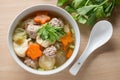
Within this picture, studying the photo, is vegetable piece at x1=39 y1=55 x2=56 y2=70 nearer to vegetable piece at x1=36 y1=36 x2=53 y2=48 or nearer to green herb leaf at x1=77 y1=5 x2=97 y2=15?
vegetable piece at x1=36 y1=36 x2=53 y2=48

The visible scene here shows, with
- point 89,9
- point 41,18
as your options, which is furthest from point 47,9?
point 89,9

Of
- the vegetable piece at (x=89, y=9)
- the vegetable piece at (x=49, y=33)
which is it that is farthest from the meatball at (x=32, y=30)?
the vegetable piece at (x=89, y=9)

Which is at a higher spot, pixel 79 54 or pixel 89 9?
pixel 89 9

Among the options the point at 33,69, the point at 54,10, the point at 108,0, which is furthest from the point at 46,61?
the point at 108,0

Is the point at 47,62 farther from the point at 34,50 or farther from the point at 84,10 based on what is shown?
the point at 84,10

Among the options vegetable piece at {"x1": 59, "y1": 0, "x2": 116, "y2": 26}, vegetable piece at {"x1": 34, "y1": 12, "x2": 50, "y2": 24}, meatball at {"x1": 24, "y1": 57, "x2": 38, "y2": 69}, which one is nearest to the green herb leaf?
vegetable piece at {"x1": 59, "y1": 0, "x2": 116, "y2": 26}

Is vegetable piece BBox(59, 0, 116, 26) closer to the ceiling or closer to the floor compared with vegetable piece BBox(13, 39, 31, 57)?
closer to the ceiling
